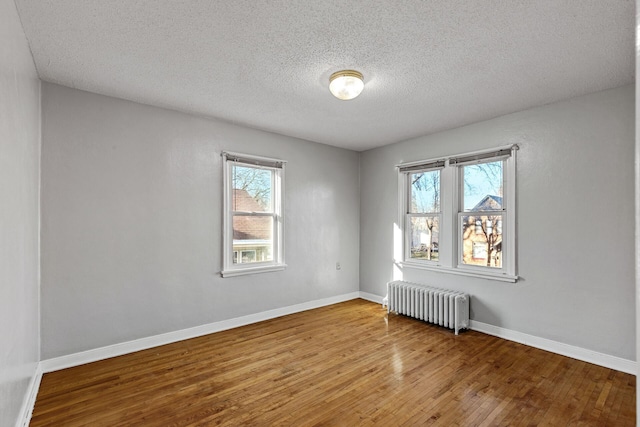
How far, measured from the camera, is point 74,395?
249 centimetres

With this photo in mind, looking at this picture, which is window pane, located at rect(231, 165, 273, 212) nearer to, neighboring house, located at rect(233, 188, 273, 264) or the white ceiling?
neighboring house, located at rect(233, 188, 273, 264)

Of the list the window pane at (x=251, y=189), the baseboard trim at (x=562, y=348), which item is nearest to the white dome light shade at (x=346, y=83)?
the window pane at (x=251, y=189)

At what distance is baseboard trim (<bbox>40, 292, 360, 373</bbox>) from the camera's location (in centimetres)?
293

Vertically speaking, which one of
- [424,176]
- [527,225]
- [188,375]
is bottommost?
[188,375]

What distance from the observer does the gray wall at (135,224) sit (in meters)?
2.95

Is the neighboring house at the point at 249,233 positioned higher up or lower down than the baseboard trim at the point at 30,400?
higher up

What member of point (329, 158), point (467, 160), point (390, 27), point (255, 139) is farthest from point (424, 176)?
point (390, 27)

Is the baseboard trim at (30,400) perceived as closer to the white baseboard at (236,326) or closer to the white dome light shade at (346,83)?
the white baseboard at (236,326)

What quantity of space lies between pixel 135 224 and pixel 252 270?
5.00 ft

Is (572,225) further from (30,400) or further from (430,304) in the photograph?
(30,400)

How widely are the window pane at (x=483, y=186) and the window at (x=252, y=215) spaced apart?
2.55 metres

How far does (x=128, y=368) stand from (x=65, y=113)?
8.08 feet

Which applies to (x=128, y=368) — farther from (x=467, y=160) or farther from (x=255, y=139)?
(x=467, y=160)

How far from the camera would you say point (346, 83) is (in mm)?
2713
